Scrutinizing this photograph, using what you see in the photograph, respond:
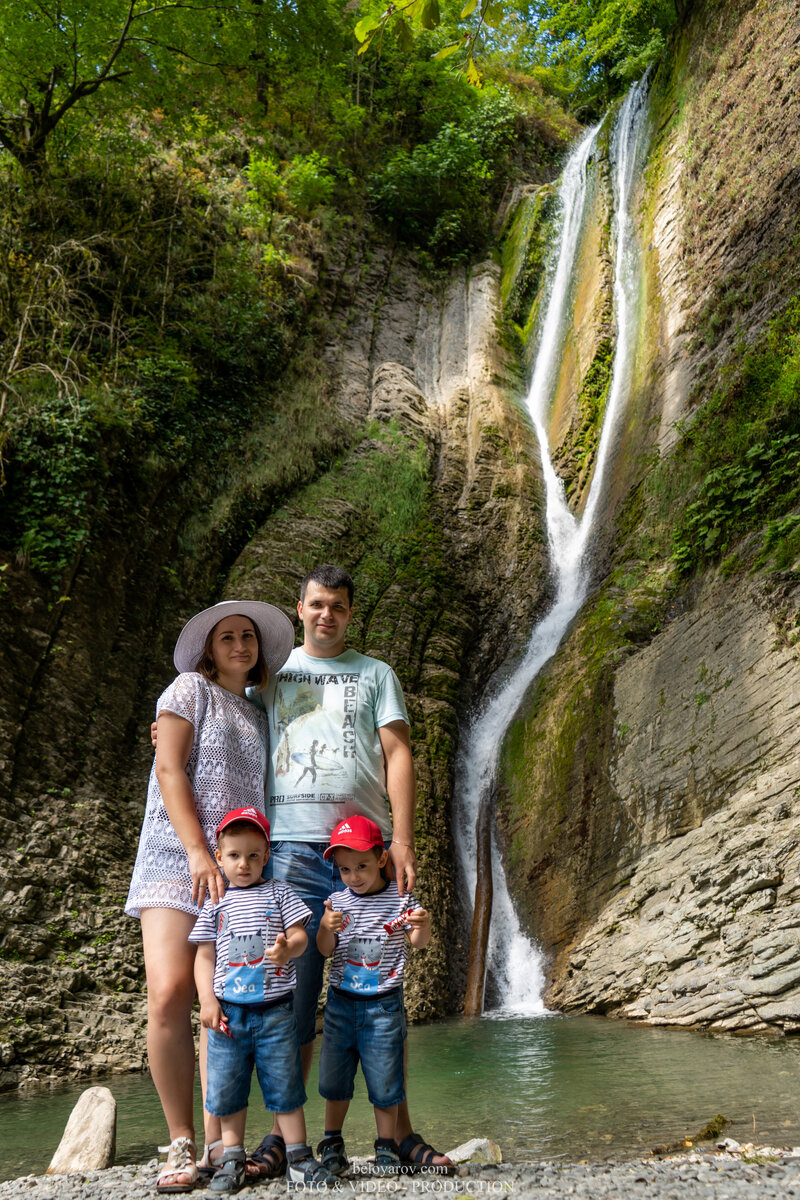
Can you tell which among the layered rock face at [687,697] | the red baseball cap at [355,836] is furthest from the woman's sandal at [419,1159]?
the layered rock face at [687,697]

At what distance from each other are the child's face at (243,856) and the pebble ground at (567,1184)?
34.2 inches

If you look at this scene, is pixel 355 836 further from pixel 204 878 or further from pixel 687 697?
pixel 687 697

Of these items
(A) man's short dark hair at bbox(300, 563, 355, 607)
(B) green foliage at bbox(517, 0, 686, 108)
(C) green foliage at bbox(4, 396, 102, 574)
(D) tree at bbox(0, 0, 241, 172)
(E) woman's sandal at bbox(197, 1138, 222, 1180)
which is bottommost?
(E) woman's sandal at bbox(197, 1138, 222, 1180)

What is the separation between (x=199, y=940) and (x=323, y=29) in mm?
13372

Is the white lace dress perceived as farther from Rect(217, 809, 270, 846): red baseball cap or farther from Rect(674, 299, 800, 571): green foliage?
Rect(674, 299, 800, 571): green foliage

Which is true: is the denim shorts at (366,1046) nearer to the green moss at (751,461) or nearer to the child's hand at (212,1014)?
the child's hand at (212,1014)

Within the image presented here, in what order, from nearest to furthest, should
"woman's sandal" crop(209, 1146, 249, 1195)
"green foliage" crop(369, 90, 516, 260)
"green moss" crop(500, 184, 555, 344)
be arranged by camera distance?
"woman's sandal" crop(209, 1146, 249, 1195), "green moss" crop(500, 184, 555, 344), "green foliage" crop(369, 90, 516, 260)

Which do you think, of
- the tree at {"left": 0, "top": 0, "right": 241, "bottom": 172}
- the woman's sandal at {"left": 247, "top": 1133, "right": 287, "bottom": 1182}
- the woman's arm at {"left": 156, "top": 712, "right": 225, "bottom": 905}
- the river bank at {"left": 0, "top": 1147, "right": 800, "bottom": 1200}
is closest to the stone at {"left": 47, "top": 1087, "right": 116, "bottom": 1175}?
the river bank at {"left": 0, "top": 1147, "right": 800, "bottom": 1200}

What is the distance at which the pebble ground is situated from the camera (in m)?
Result: 2.32

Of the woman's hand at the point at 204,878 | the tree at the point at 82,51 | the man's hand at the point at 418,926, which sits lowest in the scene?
the man's hand at the point at 418,926

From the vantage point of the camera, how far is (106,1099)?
357 cm

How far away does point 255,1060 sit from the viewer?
8.70 ft

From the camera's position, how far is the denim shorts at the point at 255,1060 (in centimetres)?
257

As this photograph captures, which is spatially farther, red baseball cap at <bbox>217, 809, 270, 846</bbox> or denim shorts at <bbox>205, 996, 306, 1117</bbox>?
red baseball cap at <bbox>217, 809, 270, 846</bbox>
